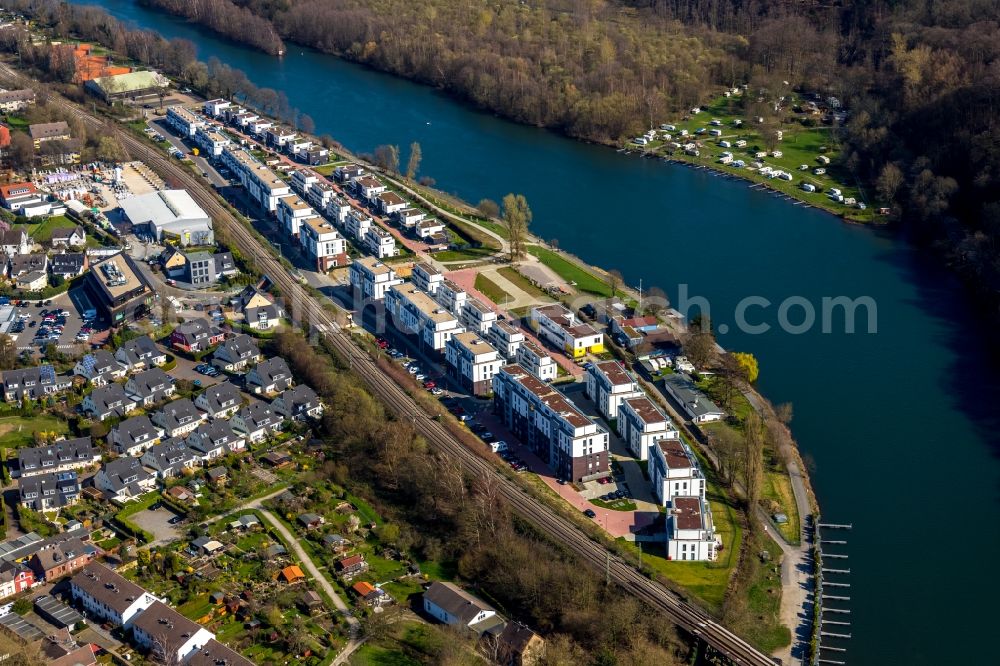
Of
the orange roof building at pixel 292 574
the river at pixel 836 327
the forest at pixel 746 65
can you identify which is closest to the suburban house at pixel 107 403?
the orange roof building at pixel 292 574

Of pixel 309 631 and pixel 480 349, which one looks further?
pixel 480 349

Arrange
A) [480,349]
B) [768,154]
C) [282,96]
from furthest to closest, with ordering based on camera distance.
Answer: [282,96]
[768,154]
[480,349]

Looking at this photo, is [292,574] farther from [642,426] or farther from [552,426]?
[642,426]

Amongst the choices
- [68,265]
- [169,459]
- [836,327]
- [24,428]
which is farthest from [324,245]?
[836,327]

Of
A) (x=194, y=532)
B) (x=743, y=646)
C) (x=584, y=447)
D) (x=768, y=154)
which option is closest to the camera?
(x=743, y=646)

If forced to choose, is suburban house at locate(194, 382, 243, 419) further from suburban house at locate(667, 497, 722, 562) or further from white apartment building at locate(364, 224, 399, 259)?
suburban house at locate(667, 497, 722, 562)

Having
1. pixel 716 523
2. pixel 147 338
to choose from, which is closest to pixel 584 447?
pixel 716 523

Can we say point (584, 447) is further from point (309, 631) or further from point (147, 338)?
point (147, 338)
